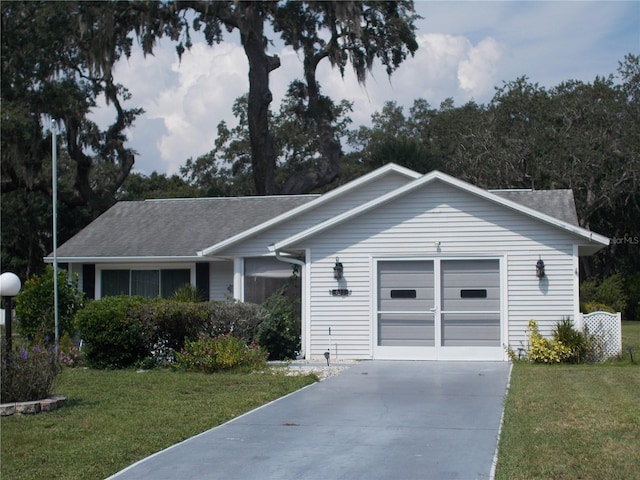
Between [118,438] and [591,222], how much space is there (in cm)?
3126

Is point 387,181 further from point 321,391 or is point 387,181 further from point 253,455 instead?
point 253,455

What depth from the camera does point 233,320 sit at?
53.3 ft

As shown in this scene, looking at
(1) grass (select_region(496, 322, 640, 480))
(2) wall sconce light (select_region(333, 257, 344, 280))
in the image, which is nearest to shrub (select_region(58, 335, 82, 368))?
(2) wall sconce light (select_region(333, 257, 344, 280))

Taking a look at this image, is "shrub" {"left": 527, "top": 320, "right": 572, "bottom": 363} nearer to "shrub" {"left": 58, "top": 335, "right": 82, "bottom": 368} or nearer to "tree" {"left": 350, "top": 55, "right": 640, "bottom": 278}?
"shrub" {"left": 58, "top": 335, "right": 82, "bottom": 368}

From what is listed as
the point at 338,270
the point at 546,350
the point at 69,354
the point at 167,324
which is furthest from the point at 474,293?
the point at 69,354

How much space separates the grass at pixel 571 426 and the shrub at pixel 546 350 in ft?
3.92

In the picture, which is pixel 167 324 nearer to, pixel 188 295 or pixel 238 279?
pixel 238 279

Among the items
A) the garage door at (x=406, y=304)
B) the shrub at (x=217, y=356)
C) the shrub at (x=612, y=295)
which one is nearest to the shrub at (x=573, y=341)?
the garage door at (x=406, y=304)

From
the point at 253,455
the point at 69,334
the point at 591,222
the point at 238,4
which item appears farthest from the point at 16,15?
the point at 253,455

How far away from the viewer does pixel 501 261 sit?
1622cm

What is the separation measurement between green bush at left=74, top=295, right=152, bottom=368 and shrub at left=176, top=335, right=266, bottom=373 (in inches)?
39.0

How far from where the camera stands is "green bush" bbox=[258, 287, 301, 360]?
1691 cm

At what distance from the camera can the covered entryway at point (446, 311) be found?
1630cm

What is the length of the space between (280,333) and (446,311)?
3.40 meters
